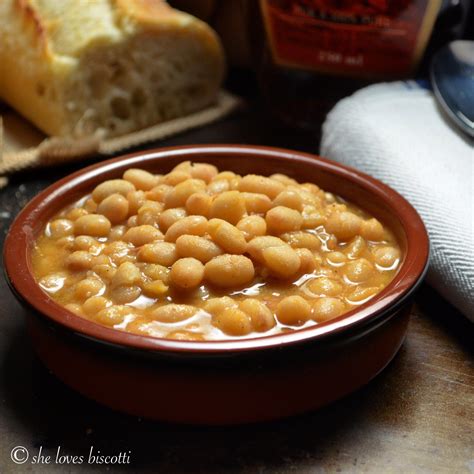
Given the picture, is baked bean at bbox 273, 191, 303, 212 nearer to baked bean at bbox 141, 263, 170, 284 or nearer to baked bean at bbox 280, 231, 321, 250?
baked bean at bbox 280, 231, 321, 250

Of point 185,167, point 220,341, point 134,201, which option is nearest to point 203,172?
point 185,167

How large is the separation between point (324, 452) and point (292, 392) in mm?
97

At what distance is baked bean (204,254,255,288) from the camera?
1100mm

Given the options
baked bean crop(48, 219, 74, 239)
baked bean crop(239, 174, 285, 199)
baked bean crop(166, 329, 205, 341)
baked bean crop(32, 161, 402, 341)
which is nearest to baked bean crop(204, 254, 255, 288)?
baked bean crop(32, 161, 402, 341)

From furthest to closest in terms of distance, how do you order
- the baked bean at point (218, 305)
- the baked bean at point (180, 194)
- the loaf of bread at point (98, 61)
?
the loaf of bread at point (98, 61), the baked bean at point (180, 194), the baked bean at point (218, 305)

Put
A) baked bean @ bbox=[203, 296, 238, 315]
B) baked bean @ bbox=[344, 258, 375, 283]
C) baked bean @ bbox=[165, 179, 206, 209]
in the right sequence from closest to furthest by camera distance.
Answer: baked bean @ bbox=[203, 296, 238, 315]
baked bean @ bbox=[344, 258, 375, 283]
baked bean @ bbox=[165, 179, 206, 209]

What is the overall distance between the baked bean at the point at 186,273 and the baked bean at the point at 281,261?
0.10 m

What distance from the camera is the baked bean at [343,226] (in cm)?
125

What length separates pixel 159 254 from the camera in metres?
1.15

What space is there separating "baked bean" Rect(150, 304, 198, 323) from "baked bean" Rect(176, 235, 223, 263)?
0.34 feet

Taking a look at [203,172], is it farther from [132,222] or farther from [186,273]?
[186,273]

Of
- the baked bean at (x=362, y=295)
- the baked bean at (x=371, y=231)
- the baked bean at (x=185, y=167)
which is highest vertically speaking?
the baked bean at (x=185, y=167)

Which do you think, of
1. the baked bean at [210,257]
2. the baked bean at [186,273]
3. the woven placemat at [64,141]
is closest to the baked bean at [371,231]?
the baked bean at [210,257]

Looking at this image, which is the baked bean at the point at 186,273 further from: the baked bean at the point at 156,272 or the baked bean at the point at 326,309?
the baked bean at the point at 326,309
